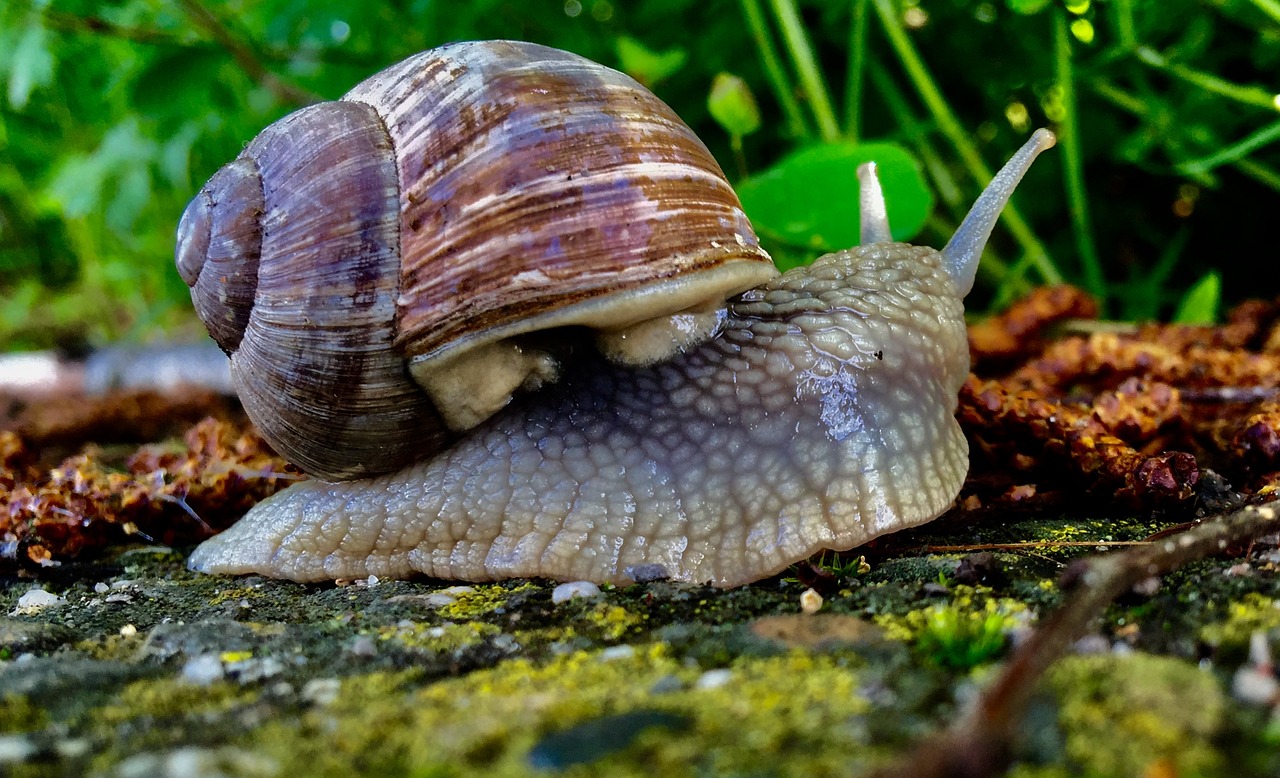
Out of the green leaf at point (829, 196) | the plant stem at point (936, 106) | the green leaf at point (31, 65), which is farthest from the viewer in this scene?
the green leaf at point (31, 65)

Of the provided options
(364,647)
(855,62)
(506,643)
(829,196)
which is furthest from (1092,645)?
(855,62)

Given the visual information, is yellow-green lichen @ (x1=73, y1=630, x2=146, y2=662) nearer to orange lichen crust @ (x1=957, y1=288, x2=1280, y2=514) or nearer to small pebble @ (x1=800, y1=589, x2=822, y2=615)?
small pebble @ (x1=800, y1=589, x2=822, y2=615)

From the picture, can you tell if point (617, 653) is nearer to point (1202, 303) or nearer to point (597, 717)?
point (597, 717)

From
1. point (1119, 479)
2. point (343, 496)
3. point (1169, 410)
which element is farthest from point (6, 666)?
point (1169, 410)

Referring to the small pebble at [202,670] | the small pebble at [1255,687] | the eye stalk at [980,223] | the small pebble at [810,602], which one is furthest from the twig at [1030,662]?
the eye stalk at [980,223]

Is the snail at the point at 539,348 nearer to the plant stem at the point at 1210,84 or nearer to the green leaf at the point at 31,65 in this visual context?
the plant stem at the point at 1210,84

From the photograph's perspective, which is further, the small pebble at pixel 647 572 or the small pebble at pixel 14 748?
the small pebble at pixel 647 572
